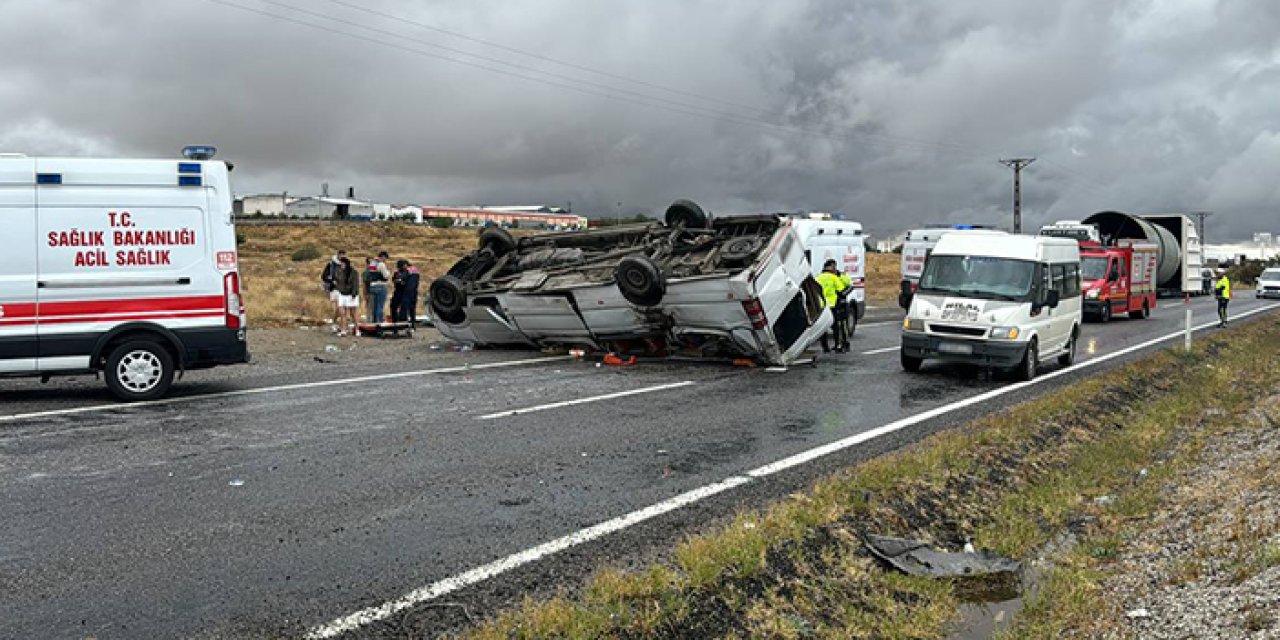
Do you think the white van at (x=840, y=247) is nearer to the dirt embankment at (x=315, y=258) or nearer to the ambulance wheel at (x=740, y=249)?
the ambulance wheel at (x=740, y=249)

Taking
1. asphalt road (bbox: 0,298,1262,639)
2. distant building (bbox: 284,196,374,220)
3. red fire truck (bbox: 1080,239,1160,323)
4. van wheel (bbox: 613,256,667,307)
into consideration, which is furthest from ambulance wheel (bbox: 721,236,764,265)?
distant building (bbox: 284,196,374,220)

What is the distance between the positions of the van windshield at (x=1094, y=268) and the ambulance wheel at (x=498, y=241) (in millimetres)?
19485

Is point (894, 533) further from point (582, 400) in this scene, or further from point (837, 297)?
point (837, 297)

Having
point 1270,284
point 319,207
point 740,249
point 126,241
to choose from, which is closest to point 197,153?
point 126,241

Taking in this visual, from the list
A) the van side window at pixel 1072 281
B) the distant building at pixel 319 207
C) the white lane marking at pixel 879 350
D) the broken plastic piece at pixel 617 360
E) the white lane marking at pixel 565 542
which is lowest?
the white lane marking at pixel 565 542

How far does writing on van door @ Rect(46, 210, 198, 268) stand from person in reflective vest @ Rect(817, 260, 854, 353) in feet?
32.6

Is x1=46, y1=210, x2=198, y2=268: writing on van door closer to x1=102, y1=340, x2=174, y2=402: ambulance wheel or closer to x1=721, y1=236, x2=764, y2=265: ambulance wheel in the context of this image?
x1=102, y1=340, x2=174, y2=402: ambulance wheel

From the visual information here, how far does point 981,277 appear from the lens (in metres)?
14.2

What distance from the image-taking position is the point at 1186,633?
4.46m

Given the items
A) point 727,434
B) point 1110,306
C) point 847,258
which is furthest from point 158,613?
point 1110,306

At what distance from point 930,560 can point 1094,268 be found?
26239 millimetres

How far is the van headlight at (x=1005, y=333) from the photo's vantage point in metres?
13.3

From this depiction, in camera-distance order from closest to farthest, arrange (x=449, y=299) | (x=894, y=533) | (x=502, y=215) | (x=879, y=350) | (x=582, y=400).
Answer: (x=894, y=533), (x=582, y=400), (x=449, y=299), (x=879, y=350), (x=502, y=215)

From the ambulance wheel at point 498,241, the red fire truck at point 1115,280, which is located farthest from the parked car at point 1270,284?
the ambulance wheel at point 498,241
